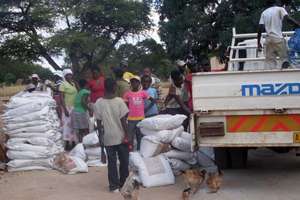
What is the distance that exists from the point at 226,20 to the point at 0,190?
12.7m

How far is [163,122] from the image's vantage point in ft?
27.4

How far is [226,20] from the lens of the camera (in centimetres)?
1923

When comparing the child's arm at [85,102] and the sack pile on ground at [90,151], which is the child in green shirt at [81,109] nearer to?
the child's arm at [85,102]

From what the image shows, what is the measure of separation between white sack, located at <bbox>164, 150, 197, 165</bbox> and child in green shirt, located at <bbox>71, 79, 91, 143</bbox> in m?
2.29

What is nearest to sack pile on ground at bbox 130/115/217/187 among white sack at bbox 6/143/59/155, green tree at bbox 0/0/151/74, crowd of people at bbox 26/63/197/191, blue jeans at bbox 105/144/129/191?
crowd of people at bbox 26/63/197/191

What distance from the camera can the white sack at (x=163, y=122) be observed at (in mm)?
8367

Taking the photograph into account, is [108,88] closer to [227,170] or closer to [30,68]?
[227,170]

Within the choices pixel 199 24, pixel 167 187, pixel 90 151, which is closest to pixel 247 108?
pixel 167 187

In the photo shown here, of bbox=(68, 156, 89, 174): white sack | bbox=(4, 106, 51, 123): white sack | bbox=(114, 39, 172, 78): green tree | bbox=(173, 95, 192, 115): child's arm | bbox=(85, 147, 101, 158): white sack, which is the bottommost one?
bbox=(68, 156, 89, 174): white sack

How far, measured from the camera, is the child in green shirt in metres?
10.1

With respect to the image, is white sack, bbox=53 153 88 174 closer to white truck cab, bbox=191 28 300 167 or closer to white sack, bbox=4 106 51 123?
white sack, bbox=4 106 51 123

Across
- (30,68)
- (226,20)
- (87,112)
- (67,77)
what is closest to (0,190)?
(87,112)

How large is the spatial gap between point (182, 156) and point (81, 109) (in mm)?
2439

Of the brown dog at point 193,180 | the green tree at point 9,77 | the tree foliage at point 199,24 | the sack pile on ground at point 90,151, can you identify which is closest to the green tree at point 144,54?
the tree foliage at point 199,24
